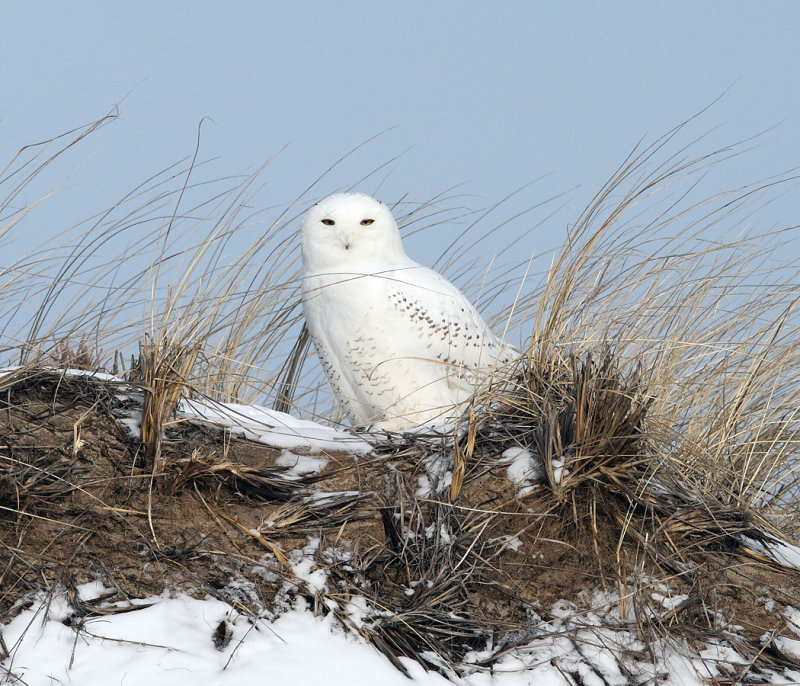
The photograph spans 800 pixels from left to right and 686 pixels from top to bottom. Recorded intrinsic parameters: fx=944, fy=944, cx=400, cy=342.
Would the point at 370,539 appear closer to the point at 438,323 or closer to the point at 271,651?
the point at 271,651

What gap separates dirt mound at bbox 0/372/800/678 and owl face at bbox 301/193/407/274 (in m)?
1.57

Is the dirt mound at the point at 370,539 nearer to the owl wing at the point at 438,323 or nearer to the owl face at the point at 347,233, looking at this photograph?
the owl wing at the point at 438,323

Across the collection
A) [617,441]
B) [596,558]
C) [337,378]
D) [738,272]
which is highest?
[738,272]

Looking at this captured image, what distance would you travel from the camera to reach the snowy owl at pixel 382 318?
4648mm

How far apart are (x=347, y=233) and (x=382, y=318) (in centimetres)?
47

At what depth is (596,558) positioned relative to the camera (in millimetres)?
3156

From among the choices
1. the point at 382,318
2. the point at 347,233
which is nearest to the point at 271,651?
the point at 382,318

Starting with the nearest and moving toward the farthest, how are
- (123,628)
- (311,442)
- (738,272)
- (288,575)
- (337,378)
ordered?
(123,628) → (288,575) → (311,442) → (738,272) → (337,378)

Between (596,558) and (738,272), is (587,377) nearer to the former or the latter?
(596,558)

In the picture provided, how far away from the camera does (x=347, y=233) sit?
472cm

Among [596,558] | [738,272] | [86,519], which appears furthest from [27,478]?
[738,272]

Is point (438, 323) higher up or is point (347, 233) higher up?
point (347, 233)

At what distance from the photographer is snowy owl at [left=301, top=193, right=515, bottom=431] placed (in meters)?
4.65

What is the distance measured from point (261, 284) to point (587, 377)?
2272mm
